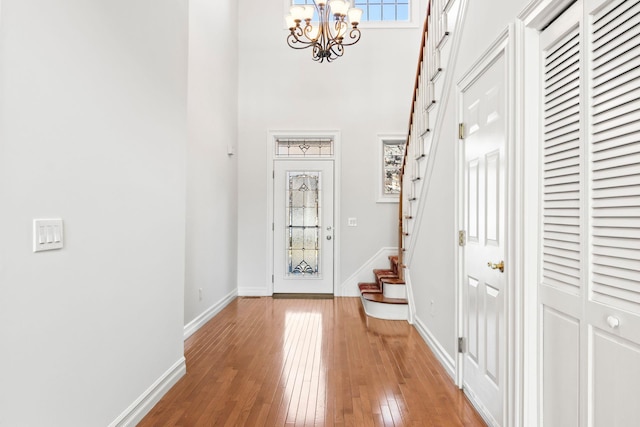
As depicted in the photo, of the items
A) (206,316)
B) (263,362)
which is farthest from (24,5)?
(206,316)

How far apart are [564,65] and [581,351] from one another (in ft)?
3.70

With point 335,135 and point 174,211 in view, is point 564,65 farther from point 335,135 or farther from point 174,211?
point 335,135

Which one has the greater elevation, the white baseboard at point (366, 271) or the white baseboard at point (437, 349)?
the white baseboard at point (366, 271)

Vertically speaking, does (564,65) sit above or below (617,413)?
above

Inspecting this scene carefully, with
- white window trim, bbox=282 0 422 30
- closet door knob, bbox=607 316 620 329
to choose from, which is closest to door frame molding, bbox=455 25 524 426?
closet door knob, bbox=607 316 620 329

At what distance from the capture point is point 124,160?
7.08 feet

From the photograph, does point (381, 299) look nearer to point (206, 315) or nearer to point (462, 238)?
point (206, 315)

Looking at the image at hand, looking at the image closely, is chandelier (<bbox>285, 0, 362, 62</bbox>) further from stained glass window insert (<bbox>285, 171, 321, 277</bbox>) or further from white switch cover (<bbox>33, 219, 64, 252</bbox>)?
white switch cover (<bbox>33, 219, 64, 252</bbox>)

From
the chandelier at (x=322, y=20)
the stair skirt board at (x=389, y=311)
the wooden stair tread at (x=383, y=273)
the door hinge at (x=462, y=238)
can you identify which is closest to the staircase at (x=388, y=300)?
the stair skirt board at (x=389, y=311)

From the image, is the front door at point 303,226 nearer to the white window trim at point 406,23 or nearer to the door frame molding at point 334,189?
the door frame molding at point 334,189

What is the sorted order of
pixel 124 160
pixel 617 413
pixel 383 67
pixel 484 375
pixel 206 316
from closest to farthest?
1. pixel 617 413
2. pixel 124 160
3. pixel 484 375
4. pixel 206 316
5. pixel 383 67

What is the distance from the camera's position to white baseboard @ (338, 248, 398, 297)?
6062mm

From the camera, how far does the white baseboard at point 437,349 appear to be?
2.96 metres

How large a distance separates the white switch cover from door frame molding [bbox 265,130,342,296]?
176 inches
